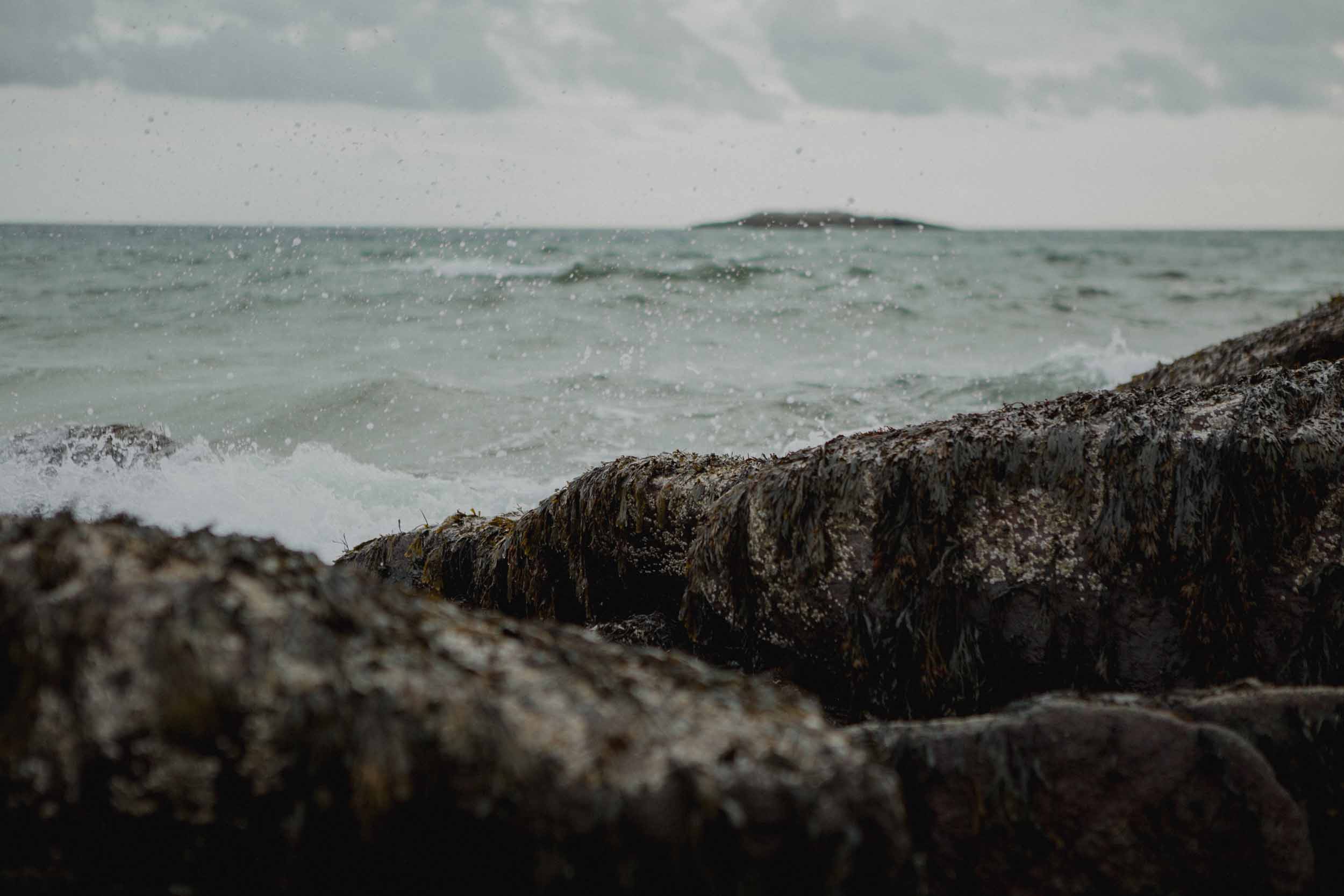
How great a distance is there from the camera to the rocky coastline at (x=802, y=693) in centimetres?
122

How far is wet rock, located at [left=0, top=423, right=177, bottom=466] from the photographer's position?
7.42 metres

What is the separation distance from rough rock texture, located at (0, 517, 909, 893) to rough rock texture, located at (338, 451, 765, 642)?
1.88m

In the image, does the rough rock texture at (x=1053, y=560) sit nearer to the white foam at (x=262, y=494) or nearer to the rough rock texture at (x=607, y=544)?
the rough rock texture at (x=607, y=544)

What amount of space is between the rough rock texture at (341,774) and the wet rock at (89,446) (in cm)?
703

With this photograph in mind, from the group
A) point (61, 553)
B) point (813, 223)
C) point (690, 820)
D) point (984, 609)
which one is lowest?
point (984, 609)

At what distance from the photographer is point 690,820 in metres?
1.23

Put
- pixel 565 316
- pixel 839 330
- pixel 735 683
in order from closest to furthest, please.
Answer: pixel 735 683 → pixel 839 330 → pixel 565 316

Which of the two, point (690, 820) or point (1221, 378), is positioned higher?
point (1221, 378)

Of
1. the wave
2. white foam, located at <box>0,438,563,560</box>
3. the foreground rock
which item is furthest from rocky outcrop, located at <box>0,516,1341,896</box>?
the wave

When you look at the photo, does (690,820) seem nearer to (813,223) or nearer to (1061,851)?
(1061,851)

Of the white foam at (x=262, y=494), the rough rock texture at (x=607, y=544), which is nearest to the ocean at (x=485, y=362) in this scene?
the white foam at (x=262, y=494)

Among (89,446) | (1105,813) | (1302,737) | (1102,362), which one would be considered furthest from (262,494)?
(1102,362)

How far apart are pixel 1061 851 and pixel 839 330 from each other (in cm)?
1496

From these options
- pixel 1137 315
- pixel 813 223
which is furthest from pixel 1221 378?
pixel 813 223
